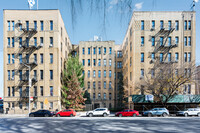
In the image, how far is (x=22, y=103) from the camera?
122ft

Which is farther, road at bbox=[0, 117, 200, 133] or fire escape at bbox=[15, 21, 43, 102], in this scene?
fire escape at bbox=[15, 21, 43, 102]

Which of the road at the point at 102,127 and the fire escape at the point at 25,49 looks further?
the fire escape at the point at 25,49

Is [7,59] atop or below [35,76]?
atop

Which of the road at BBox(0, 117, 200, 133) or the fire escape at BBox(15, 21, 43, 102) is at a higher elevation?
the fire escape at BBox(15, 21, 43, 102)

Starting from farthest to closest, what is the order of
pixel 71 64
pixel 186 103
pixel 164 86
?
pixel 71 64 → pixel 186 103 → pixel 164 86

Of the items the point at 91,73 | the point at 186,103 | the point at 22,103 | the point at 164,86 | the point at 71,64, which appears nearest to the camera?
the point at 164,86

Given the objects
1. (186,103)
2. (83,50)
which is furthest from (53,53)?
(186,103)


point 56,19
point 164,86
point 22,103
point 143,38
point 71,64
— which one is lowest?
point 22,103

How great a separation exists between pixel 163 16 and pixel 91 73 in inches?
1031

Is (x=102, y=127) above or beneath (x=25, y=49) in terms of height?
beneath

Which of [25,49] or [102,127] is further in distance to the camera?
[25,49]

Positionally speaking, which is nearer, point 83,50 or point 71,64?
point 71,64

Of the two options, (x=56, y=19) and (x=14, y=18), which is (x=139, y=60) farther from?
(x=14, y=18)

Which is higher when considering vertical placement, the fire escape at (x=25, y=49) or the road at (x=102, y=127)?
the fire escape at (x=25, y=49)
